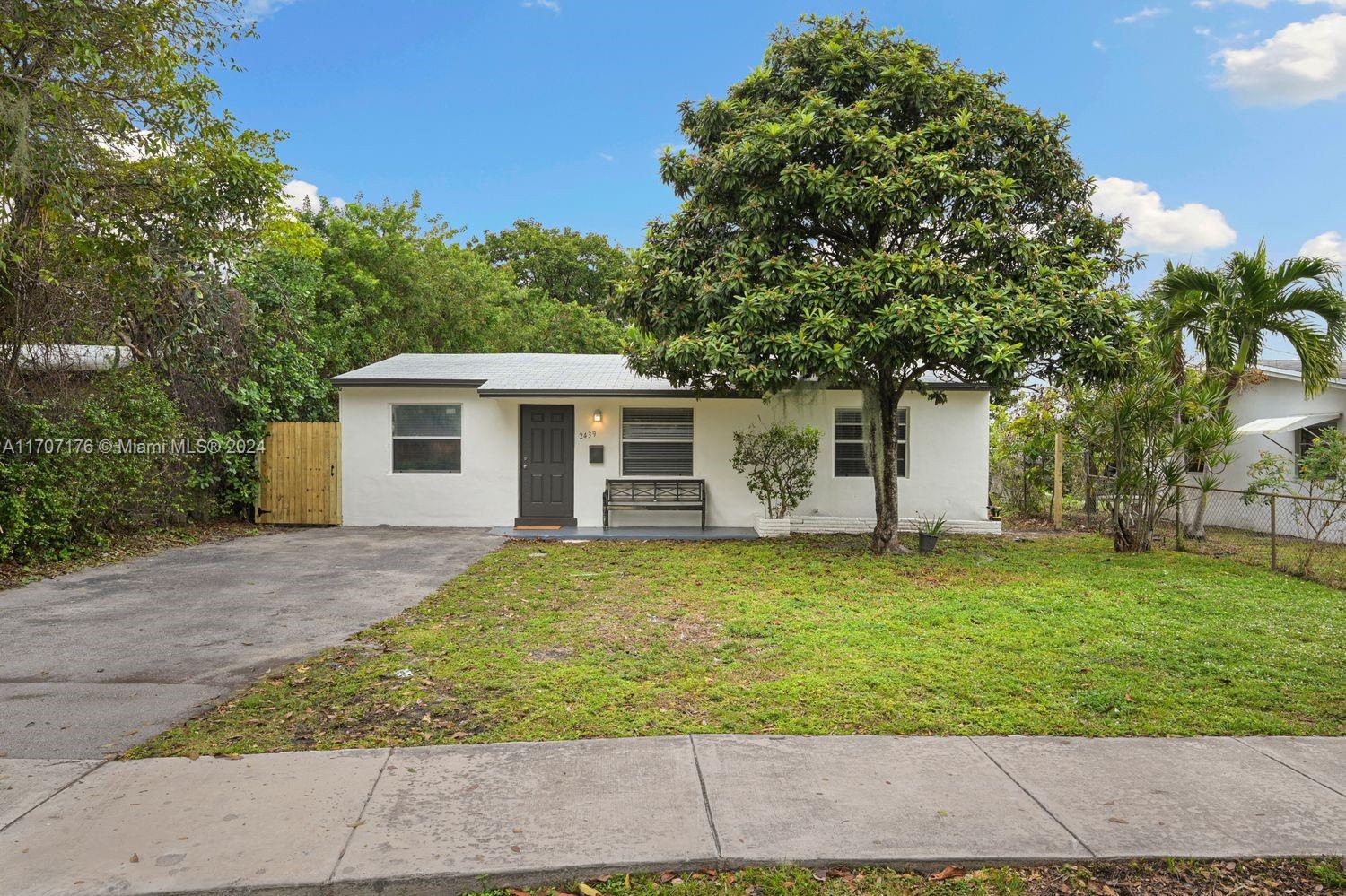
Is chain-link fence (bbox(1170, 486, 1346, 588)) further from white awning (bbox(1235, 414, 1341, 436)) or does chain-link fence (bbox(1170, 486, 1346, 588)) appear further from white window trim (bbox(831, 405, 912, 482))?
white window trim (bbox(831, 405, 912, 482))

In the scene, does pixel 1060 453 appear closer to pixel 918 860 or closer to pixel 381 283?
pixel 918 860

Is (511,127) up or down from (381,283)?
up

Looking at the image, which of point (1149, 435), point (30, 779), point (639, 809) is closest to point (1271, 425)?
point (1149, 435)

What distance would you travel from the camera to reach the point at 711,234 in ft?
33.0

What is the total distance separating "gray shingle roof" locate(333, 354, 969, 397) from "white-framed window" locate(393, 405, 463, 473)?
1.72ft

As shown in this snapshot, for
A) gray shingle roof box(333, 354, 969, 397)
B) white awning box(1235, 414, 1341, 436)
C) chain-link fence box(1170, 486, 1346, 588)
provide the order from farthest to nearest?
white awning box(1235, 414, 1341, 436)
gray shingle roof box(333, 354, 969, 397)
chain-link fence box(1170, 486, 1346, 588)

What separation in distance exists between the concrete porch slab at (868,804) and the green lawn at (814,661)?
1.00ft

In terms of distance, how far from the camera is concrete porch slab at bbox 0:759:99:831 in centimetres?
313

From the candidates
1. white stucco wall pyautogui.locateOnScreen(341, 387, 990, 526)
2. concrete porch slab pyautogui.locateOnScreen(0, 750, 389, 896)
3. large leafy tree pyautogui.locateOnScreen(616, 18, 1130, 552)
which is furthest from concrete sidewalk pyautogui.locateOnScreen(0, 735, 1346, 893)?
white stucco wall pyautogui.locateOnScreen(341, 387, 990, 526)

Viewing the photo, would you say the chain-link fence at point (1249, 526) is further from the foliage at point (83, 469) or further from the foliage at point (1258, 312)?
the foliage at point (83, 469)

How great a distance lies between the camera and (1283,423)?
12562mm

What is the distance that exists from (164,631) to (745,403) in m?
8.77

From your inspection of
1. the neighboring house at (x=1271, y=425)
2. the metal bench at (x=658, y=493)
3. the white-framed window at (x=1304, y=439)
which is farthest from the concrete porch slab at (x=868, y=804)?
the white-framed window at (x=1304, y=439)

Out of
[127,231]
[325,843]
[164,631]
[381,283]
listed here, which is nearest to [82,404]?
[127,231]
